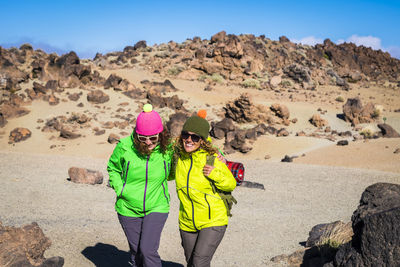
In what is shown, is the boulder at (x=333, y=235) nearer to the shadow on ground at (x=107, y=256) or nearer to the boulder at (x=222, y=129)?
the shadow on ground at (x=107, y=256)

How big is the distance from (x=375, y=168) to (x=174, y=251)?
28.0ft

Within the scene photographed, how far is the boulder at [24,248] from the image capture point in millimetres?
3637

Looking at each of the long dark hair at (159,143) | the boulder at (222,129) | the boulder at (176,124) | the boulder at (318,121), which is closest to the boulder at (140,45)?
the boulder at (318,121)

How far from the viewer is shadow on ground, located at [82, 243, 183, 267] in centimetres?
440

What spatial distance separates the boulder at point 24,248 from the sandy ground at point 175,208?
0.29m

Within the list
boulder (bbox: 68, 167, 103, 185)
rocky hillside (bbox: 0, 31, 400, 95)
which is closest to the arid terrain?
rocky hillside (bbox: 0, 31, 400, 95)

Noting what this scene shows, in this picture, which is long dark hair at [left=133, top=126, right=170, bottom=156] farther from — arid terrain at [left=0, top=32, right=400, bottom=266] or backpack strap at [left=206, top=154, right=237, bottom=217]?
arid terrain at [left=0, top=32, right=400, bottom=266]

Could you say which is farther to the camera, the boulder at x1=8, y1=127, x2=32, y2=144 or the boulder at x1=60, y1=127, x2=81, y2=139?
the boulder at x1=60, y1=127, x2=81, y2=139

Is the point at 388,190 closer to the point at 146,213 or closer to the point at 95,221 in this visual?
the point at 146,213

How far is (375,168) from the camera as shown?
36.6ft

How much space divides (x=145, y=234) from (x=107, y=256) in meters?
1.96

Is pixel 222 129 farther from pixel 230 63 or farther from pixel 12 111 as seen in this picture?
pixel 230 63

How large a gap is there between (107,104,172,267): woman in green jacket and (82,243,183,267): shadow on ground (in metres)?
1.56

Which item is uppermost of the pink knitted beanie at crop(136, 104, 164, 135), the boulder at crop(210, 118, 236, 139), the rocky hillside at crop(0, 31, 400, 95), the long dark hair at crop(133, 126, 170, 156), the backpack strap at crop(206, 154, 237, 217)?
the rocky hillside at crop(0, 31, 400, 95)
